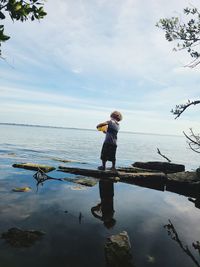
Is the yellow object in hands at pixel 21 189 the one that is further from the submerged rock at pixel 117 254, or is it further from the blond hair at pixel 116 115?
the submerged rock at pixel 117 254

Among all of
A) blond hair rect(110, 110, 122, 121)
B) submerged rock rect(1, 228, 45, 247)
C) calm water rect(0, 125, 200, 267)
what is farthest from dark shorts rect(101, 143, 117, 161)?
submerged rock rect(1, 228, 45, 247)

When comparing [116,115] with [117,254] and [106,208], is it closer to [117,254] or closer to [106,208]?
[106,208]

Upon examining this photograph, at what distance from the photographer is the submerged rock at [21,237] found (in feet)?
18.1

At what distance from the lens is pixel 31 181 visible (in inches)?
490

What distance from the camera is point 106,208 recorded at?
8.73m

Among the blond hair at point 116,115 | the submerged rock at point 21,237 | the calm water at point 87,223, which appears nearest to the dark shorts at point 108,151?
the blond hair at point 116,115

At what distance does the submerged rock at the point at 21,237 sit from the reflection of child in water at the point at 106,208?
6.61 feet

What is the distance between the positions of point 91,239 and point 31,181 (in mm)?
7115

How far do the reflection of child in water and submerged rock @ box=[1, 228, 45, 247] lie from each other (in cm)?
202

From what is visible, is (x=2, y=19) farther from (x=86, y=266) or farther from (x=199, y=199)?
(x=199, y=199)

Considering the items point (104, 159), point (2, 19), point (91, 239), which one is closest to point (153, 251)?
point (91, 239)

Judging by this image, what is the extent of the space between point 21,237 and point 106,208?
3595mm

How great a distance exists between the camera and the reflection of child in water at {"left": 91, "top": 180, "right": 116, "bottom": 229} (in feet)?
24.5

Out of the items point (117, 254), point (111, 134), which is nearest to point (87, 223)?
point (117, 254)
